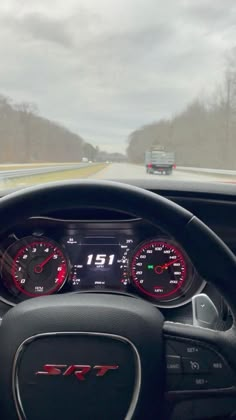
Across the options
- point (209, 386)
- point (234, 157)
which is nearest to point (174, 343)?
point (209, 386)

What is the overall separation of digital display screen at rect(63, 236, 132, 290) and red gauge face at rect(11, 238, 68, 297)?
6cm

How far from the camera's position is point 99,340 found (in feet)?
5.35

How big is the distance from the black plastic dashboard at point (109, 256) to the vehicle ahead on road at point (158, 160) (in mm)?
2848

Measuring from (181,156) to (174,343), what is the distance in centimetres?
452

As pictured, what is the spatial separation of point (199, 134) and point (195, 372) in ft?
13.1

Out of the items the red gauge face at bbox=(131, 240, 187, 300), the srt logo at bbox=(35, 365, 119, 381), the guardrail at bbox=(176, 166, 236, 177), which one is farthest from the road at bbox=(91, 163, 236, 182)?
the srt logo at bbox=(35, 365, 119, 381)

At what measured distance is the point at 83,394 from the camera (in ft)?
5.29

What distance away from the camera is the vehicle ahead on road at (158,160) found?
5891 millimetres

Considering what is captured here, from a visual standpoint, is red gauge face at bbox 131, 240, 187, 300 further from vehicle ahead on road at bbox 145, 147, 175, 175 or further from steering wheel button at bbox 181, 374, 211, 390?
vehicle ahead on road at bbox 145, 147, 175, 175

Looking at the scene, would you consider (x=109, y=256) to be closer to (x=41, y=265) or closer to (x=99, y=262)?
(x=99, y=262)

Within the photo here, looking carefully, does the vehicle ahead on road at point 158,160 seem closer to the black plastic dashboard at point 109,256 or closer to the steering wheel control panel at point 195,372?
the black plastic dashboard at point 109,256

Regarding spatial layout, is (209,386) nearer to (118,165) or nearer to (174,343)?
(174,343)

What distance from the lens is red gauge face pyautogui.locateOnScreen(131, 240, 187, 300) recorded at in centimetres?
280

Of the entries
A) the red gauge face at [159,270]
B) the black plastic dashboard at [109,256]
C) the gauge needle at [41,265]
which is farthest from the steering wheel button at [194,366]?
the gauge needle at [41,265]
